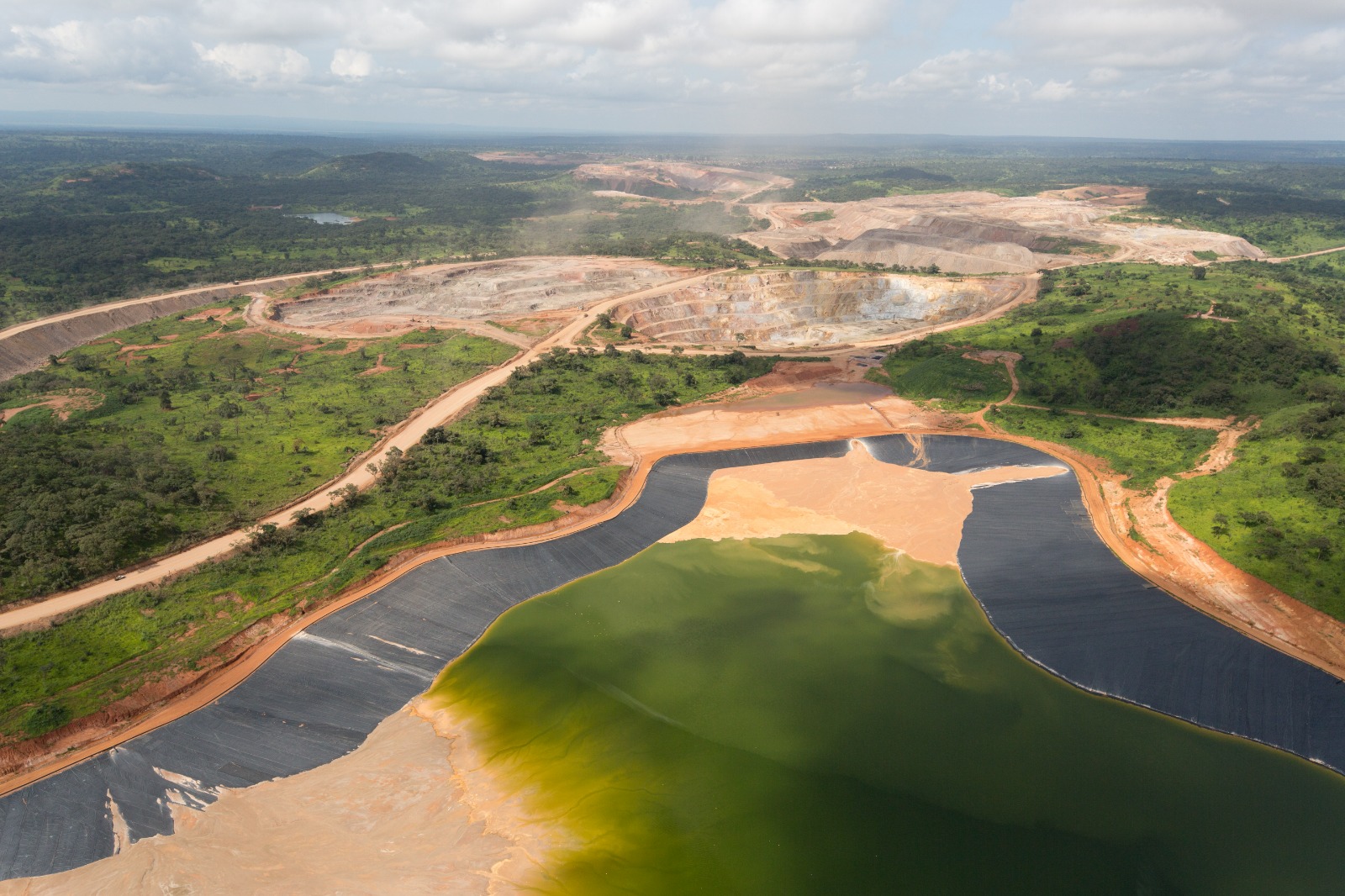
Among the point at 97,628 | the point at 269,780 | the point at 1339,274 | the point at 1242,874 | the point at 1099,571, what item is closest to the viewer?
the point at 1242,874

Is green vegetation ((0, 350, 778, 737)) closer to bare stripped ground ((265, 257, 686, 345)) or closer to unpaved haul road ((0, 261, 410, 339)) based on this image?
bare stripped ground ((265, 257, 686, 345))

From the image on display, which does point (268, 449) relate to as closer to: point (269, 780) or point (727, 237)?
point (269, 780)

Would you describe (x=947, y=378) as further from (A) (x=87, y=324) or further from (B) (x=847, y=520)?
(A) (x=87, y=324)

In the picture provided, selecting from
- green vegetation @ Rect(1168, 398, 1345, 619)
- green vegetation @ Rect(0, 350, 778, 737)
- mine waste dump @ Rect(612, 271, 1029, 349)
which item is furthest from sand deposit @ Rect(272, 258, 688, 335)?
green vegetation @ Rect(1168, 398, 1345, 619)

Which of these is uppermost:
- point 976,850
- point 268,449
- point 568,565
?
point 268,449

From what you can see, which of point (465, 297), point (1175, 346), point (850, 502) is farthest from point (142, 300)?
point (1175, 346)

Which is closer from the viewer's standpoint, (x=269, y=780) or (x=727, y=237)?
(x=269, y=780)

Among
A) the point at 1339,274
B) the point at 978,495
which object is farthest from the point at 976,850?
the point at 1339,274

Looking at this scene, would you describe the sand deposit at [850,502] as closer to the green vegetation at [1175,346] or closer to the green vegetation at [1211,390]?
the green vegetation at [1211,390]
